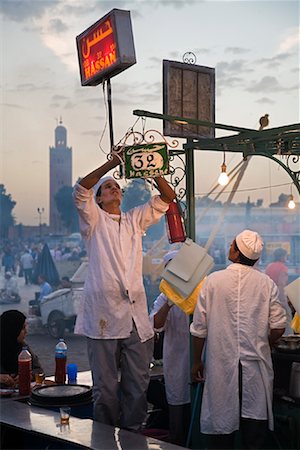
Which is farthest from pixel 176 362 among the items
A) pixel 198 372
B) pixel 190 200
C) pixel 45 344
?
pixel 45 344

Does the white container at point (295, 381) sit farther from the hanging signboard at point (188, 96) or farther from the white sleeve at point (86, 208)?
the hanging signboard at point (188, 96)

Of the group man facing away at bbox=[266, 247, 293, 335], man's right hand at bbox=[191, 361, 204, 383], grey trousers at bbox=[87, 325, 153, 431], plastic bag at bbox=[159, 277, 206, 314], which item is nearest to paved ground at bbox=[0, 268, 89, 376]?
man facing away at bbox=[266, 247, 293, 335]

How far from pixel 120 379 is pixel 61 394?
0.37 metres

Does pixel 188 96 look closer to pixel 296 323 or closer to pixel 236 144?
pixel 236 144

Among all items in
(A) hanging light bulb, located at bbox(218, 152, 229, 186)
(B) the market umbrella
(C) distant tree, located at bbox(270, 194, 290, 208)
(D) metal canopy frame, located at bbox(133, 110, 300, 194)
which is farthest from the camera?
(B) the market umbrella

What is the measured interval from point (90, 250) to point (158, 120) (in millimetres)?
1165

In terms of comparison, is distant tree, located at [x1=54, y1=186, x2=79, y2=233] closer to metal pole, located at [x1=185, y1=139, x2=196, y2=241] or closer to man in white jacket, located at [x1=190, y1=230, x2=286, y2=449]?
metal pole, located at [x1=185, y1=139, x2=196, y2=241]

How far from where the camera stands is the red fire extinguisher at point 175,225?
164 inches

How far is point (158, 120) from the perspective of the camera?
4379 mm

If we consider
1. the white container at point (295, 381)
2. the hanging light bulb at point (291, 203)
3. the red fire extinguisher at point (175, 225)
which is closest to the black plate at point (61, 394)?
the red fire extinguisher at point (175, 225)

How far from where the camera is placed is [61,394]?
374cm

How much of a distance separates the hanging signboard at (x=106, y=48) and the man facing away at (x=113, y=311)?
21.1 inches

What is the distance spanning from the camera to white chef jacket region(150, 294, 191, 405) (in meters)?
4.44

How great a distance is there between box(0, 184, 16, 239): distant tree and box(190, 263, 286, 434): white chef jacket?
2866 mm
